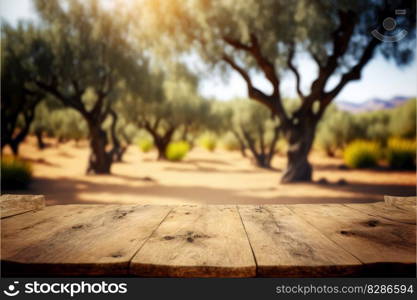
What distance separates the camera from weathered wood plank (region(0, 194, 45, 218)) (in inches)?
68.3

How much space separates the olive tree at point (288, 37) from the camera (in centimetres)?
762

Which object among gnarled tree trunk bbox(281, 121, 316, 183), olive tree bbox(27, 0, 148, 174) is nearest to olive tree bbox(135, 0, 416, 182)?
gnarled tree trunk bbox(281, 121, 316, 183)

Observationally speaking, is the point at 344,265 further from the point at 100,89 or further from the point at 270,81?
the point at 100,89

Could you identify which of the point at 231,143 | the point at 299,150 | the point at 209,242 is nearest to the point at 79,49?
the point at 299,150

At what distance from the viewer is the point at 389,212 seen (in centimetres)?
173

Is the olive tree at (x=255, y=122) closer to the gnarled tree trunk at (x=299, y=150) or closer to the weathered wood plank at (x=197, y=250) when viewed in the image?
the gnarled tree trunk at (x=299, y=150)

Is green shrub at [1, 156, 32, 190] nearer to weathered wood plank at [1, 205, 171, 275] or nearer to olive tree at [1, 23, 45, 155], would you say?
olive tree at [1, 23, 45, 155]

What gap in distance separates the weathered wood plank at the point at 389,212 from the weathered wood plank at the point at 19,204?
239cm

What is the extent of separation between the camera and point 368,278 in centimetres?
98

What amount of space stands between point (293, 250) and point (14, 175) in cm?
1027

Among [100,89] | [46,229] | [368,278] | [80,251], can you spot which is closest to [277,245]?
[368,278]

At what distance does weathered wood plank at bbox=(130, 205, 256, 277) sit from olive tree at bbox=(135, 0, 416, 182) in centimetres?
752

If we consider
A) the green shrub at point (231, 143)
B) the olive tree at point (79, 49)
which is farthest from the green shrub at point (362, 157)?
the green shrub at point (231, 143)

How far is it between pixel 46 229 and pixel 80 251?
46 cm
